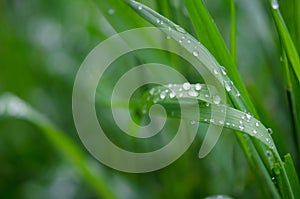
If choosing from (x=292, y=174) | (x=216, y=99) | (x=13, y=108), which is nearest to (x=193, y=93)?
(x=216, y=99)

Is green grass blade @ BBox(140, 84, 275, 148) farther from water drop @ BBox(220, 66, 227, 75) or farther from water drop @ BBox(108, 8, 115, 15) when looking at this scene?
water drop @ BBox(108, 8, 115, 15)

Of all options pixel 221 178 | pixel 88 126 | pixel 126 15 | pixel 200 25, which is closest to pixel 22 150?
pixel 88 126

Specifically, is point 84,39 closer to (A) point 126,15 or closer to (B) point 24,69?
(B) point 24,69

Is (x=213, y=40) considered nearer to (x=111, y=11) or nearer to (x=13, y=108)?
(x=111, y=11)

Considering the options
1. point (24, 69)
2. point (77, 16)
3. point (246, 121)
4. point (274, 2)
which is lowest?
point (246, 121)

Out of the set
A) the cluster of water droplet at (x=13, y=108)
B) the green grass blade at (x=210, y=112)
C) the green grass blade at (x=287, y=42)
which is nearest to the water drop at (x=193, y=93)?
the green grass blade at (x=210, y=112)

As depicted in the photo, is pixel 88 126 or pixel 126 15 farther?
pixel 88 126

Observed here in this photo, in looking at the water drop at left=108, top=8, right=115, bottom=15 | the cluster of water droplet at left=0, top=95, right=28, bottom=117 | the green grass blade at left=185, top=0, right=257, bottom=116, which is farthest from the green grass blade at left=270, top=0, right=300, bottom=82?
the cluster of water droplet at left=0, top=95, right=28, bottom=117

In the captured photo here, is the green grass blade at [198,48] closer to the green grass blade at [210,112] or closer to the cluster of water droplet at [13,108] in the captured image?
the green grass blade at [210,112]

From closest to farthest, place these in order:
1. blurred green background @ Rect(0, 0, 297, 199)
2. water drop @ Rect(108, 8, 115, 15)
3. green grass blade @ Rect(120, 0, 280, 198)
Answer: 1. green grass blade @ Rect(120, 0, 280, 198)
2. water drop @ Rect(108, 8, 115, 15)
3. blurred green background @ Rect(0, 0, 297, 199)
